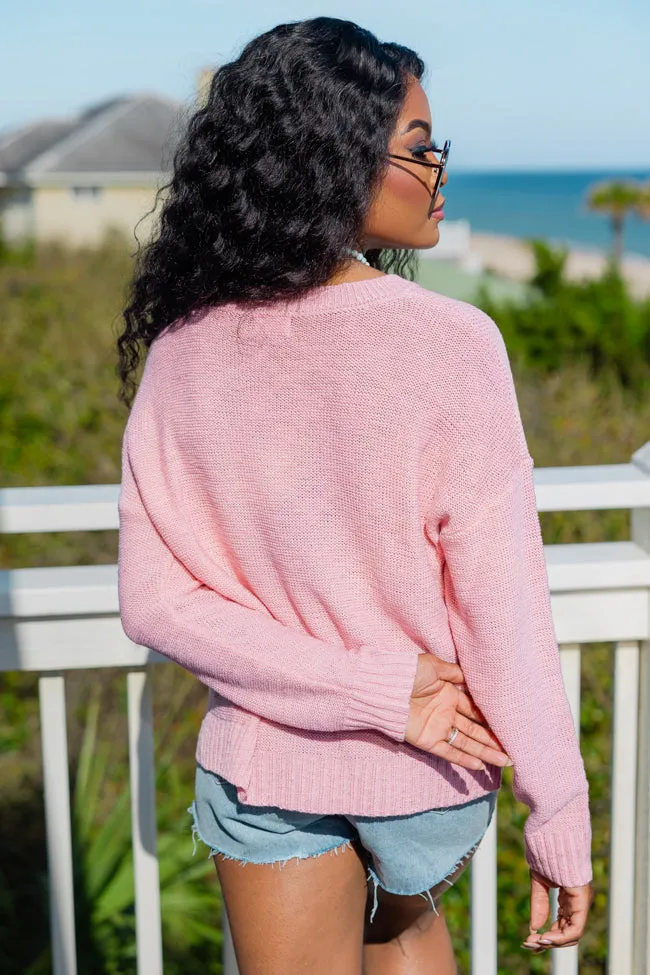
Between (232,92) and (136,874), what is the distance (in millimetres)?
1343

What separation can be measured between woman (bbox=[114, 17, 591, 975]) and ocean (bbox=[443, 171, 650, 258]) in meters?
59.0

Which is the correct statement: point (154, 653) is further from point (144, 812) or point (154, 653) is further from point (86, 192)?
point (86, 192)

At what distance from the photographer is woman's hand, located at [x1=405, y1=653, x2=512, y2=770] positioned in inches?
52.9

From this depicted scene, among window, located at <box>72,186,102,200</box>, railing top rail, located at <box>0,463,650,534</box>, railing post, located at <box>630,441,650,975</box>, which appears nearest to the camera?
railing top rail, located at <box>0,463,650,534</box>

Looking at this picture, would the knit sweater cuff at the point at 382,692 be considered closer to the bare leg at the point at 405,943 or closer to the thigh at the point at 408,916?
the thigh at the point at 408,916

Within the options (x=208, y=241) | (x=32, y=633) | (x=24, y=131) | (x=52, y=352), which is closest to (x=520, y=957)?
(x=32, y=633)

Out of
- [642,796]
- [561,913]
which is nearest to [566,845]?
[561,913]

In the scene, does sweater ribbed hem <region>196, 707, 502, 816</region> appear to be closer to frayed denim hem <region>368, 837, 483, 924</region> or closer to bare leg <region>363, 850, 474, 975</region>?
frayed denim hem <region>368, 837, 483, 924</region>

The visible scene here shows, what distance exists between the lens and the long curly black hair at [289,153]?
4.13ft

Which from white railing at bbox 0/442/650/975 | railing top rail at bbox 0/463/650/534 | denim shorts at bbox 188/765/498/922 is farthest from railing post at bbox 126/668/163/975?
denim shorts at bbox 188/765/498/922

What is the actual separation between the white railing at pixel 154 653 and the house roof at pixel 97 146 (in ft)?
108

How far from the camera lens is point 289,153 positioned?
1271 millimetres

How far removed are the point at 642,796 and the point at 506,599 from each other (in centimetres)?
90

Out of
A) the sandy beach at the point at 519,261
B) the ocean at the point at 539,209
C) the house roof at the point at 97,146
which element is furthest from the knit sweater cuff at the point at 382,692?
the ocean at the point at 539,209
